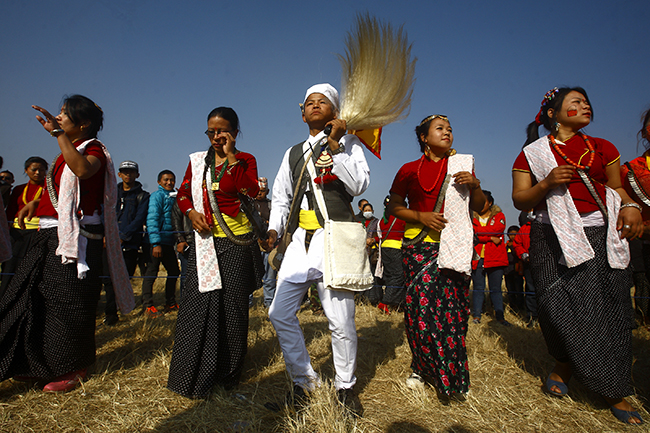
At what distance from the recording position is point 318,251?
249cm

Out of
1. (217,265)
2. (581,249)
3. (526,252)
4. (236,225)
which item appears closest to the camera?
(581,249)

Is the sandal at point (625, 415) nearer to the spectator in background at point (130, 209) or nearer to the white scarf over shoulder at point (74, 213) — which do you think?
the white scarf over shoulder at point (74, 213)

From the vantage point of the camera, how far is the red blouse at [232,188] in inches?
114

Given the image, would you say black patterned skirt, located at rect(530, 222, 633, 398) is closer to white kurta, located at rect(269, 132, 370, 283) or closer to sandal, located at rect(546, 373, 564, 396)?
sandal, located at rect(546, 373, 564, 396)

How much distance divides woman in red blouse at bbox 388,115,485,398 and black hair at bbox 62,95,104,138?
2454 millimetres

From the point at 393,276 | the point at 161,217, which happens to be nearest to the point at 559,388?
the point at 393,276

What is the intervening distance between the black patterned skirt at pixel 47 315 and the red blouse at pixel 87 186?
7.3 inches

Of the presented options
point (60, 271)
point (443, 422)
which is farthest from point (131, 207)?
point (443, 422)

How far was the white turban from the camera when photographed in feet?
9.04

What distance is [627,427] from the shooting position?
2309 mm

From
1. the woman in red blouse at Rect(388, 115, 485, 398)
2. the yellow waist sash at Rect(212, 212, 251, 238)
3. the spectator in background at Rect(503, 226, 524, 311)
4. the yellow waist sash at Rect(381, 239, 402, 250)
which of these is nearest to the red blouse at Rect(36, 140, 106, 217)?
the yellow waist sash at Rect(212, 212, 251, 238)

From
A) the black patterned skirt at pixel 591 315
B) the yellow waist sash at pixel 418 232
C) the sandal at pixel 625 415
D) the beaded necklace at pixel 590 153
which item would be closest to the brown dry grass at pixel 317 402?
the sandal at pixel 625 415

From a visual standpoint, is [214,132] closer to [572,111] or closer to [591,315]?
[572,111]

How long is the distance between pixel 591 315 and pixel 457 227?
991mm
